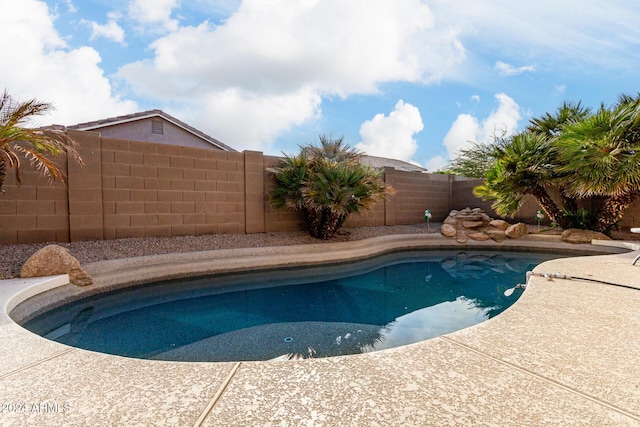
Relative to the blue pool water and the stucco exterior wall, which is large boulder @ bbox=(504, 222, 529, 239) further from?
the stucco exterior wall

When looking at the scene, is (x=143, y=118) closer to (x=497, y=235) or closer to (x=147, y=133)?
(x=147, y=133)

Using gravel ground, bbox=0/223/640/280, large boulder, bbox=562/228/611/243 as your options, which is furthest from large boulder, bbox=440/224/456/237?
large boulder, bbox=562/228/611/243

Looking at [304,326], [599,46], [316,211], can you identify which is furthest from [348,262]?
[599,46]

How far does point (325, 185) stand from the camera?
752 cm

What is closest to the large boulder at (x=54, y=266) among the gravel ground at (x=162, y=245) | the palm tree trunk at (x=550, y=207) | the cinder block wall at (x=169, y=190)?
the gravel ground at (x=162, y=245)

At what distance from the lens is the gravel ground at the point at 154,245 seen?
16.7 feet

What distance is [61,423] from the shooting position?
138 cm

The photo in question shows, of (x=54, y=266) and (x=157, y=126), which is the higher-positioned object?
(x=157, y=126)

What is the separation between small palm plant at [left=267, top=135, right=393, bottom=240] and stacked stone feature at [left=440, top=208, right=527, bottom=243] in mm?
2997

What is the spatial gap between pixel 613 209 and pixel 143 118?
48.9ft

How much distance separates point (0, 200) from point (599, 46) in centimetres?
1133

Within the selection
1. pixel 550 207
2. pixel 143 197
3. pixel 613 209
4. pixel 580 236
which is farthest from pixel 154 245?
pixel 613 209

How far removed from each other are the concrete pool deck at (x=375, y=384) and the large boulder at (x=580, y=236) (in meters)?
7.07

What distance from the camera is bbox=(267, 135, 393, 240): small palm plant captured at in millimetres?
7535
